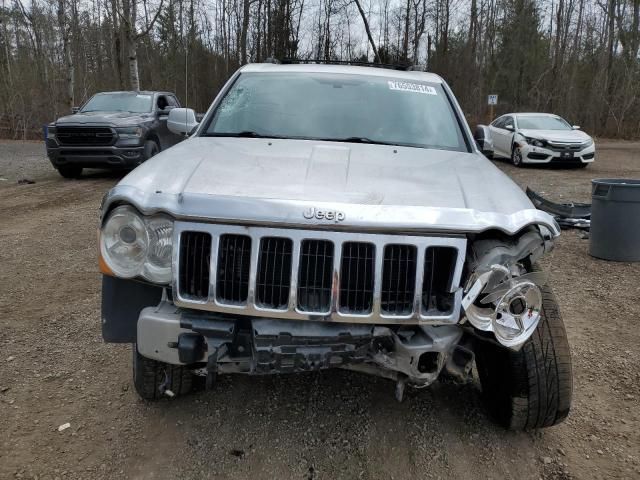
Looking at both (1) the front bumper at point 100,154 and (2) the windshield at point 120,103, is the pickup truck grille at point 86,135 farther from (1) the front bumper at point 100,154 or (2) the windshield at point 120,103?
(2) the windshield at point 120,103

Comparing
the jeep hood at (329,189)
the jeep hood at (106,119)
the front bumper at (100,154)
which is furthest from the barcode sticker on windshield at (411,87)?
the jeep hood at (106,119)

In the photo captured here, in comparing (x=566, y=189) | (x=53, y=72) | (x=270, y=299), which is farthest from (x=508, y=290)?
(x=53, y=72)

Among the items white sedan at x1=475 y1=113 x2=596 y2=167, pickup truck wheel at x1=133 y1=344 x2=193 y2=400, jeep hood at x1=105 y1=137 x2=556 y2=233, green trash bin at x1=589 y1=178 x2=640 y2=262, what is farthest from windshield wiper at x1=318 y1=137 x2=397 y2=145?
→ white sedan at x1=475 y1=113 x2=596 y2=167

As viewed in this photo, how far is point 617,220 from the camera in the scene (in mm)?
6105

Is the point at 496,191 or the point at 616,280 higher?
the point at 496,191

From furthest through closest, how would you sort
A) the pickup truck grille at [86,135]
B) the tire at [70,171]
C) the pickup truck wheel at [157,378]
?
Answer: the tire at [70,171], the pickup truck grille at [86,135], the pickup truck wheel at [157,378]

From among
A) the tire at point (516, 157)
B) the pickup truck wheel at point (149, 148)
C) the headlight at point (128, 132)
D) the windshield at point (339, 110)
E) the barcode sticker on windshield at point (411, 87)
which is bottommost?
the tire at point (516, 157)

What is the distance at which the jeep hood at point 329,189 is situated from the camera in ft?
7.29

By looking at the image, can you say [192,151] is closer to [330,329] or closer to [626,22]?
[330,329]

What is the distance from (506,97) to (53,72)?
29.0m

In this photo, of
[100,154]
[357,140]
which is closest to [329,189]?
[357,140]

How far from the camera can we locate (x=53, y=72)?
2667 cm

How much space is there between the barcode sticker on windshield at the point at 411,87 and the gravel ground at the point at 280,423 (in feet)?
6.68

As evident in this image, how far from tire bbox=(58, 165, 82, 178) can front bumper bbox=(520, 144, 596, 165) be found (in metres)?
10.9
